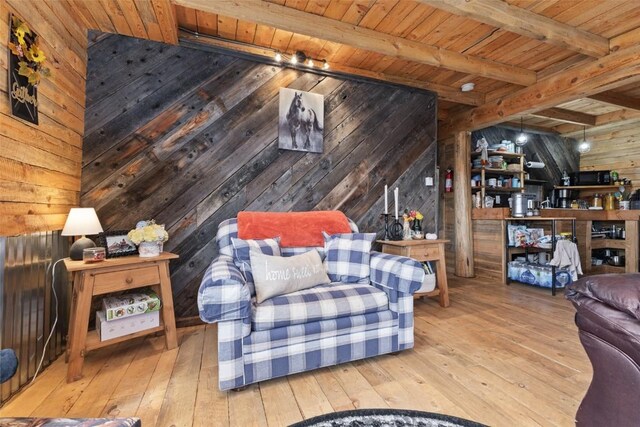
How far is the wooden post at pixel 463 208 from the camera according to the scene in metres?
A: 4.00

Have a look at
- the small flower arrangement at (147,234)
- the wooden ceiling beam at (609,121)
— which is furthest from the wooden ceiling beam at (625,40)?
the small flower arrangement at (147,234)

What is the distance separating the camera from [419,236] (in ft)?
9.74

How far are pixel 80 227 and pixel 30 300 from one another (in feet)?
1.47

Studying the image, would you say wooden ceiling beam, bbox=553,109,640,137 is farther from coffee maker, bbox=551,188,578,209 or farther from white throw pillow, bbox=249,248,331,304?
white throw pillow, bbox=249,248,331,304

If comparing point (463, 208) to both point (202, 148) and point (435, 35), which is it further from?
point (202, 148)

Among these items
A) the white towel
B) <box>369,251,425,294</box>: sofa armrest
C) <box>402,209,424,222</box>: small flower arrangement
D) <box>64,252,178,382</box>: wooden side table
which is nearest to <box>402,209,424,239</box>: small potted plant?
<box>402,209,424,222</box>: small flower arrangement

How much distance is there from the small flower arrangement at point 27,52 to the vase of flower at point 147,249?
107cm

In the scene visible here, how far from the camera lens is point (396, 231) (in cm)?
294

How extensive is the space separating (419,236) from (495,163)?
242cm

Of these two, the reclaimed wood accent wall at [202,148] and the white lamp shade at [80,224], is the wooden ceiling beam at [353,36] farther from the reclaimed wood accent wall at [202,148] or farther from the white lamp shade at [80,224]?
the white lamp shade at [80,224]

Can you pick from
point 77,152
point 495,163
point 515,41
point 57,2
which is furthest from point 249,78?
point 495,163

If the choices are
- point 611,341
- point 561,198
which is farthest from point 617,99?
point 611,341

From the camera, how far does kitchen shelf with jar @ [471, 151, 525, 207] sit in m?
4.32

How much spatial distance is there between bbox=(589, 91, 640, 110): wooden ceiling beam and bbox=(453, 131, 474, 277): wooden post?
151cm
